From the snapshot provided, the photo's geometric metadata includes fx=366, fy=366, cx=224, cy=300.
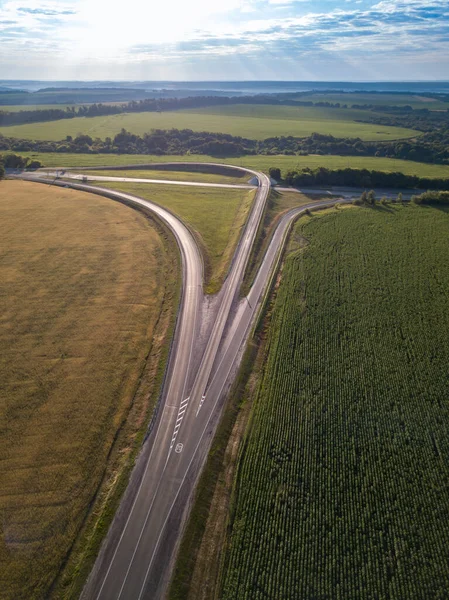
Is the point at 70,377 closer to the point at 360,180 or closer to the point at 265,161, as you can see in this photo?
the point at 360,180

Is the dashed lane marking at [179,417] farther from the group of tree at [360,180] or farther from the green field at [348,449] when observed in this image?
the group of tree at [360,180]

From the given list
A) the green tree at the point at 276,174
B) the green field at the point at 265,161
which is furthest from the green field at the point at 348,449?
the green field at the point at 265,161

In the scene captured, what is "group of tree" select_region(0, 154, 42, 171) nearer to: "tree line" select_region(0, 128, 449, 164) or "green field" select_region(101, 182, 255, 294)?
"tree line" select_region(0, 128, 449, 164)

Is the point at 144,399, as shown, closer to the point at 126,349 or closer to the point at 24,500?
the point at 126,349

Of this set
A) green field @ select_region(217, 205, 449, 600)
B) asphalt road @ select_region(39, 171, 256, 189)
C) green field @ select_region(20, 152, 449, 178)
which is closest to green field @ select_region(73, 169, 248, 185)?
asphalt road @ select_region(39, 171, 256, 189)

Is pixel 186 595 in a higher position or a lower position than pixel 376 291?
lower

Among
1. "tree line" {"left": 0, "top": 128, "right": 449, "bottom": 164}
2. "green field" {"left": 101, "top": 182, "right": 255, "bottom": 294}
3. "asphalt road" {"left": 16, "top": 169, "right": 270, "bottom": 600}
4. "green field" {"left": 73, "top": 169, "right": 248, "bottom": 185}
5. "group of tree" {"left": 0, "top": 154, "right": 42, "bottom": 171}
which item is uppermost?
"tree line" {"left": 0, "top": 128, "right": 449, "bottom": 164}

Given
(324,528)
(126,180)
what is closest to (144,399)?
(324,528)
